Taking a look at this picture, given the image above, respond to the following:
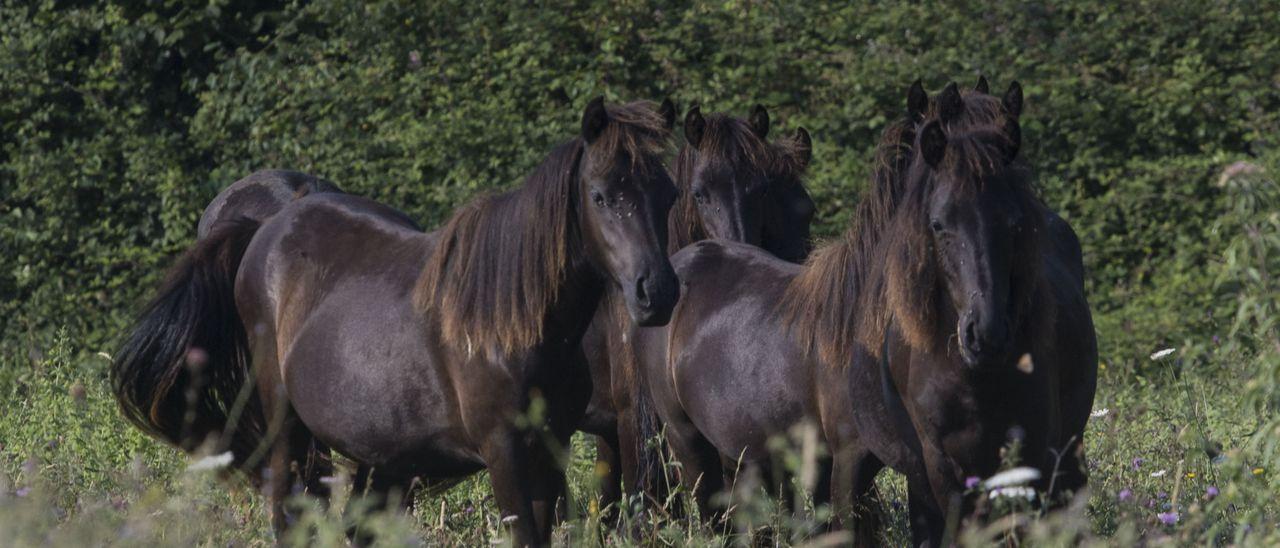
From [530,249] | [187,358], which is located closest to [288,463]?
[187,358]

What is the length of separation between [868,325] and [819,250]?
2.35ft

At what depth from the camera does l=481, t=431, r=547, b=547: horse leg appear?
4.67 metres

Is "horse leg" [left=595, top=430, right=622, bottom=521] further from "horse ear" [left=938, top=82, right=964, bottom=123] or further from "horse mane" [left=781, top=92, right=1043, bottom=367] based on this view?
"horse ear" [left=938, top=82, right=964, bottom=123]

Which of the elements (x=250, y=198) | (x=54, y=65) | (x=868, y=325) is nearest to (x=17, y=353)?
(x=54, y=65)

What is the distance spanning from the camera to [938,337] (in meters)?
4.39

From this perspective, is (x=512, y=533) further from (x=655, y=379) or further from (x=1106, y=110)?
(x=1106, y=110)

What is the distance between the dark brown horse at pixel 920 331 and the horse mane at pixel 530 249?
28.3 inches

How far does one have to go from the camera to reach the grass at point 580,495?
3363 mm

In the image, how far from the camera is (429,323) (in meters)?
4.97

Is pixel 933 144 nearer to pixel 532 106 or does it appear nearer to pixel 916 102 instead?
pixel 916 102

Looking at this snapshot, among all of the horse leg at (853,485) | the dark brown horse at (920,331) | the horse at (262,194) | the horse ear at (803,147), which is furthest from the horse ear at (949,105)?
the horse at (262,194)

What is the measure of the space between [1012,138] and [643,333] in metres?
2.07

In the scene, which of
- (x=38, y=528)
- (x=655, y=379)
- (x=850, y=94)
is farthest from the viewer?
(x=850, y=94)

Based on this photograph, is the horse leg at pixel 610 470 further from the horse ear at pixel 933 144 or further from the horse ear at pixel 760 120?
the horse ear at pixel 933 144
